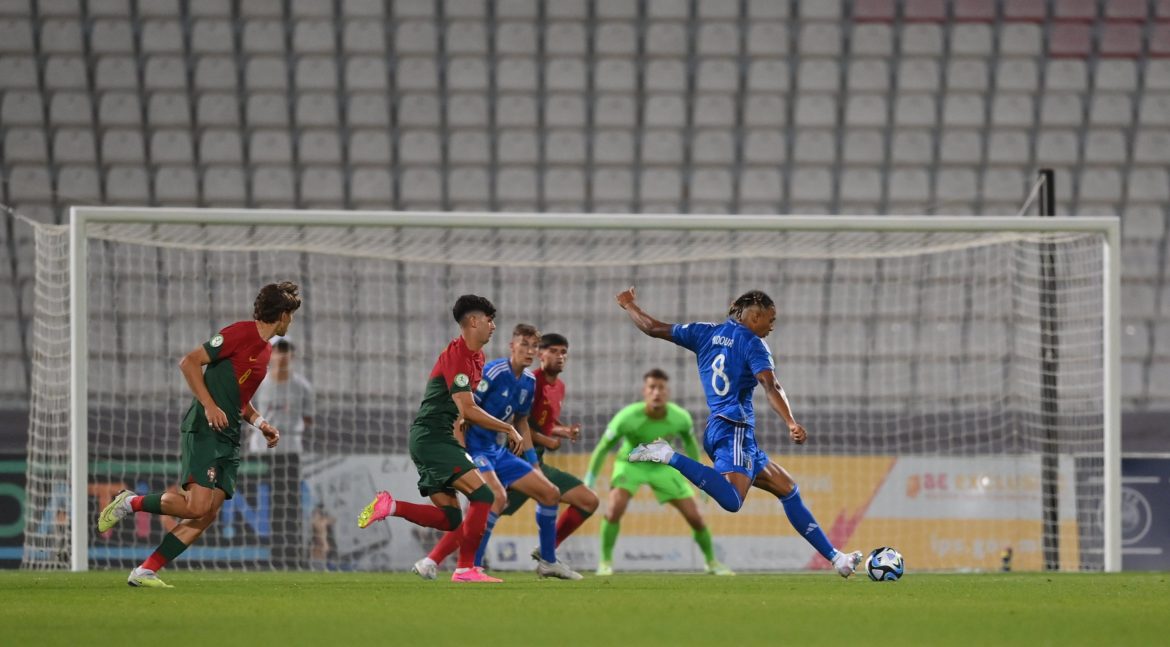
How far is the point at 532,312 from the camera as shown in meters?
14.5

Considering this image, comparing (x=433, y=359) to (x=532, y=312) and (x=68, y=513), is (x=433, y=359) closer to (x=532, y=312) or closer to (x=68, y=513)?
(x=532, y=312)

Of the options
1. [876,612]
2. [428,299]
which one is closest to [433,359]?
[428,299]

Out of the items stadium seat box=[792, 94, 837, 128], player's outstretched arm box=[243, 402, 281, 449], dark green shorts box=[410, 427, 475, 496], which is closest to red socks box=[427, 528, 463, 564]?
dark green shorts box=[410, 427, 475, 496]

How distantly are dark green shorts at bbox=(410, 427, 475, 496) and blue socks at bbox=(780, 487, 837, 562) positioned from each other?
6.40ft

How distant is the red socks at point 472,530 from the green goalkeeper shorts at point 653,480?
2.89 metres

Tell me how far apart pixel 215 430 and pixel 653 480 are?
4.35m

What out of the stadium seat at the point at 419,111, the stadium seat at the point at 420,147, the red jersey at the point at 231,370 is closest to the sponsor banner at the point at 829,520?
the red jersey at the point at 231,370

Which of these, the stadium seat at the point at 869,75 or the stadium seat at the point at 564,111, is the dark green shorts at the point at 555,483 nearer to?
the stadium seat at the point at 564,111

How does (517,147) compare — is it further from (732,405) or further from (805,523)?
(805,523)

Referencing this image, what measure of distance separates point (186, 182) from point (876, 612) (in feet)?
38.4

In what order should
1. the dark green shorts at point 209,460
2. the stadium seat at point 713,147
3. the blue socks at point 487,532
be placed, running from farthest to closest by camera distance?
the stadium seat at point 713,147 → the blue socks at point 487,532 → the dark green shorts at point 209,460

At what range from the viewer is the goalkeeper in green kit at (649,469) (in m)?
11.4

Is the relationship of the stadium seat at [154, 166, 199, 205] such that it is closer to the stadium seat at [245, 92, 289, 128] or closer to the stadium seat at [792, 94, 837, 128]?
the stadium seat at [245, 92, 289, 128]

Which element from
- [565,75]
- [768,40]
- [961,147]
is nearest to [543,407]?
[565,75]
